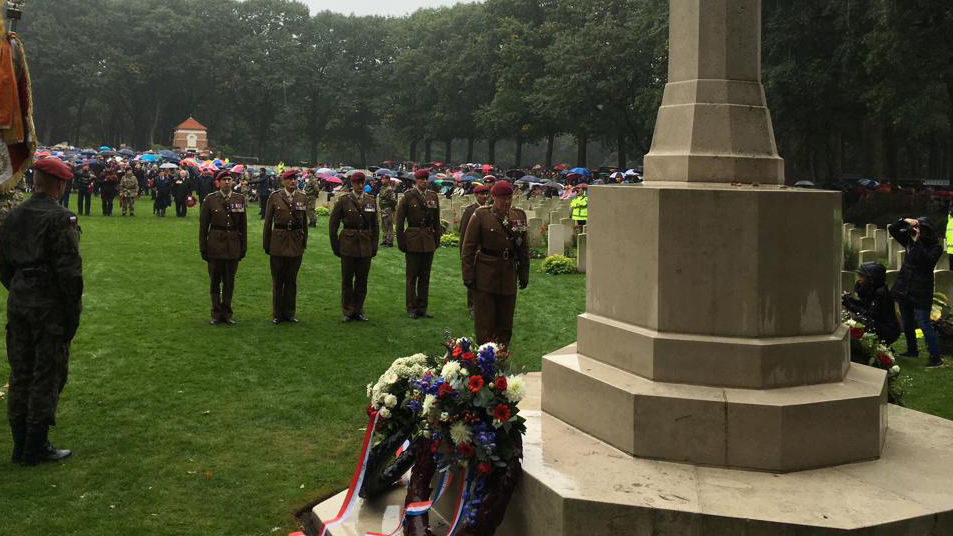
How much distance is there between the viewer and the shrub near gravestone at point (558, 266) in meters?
16.8

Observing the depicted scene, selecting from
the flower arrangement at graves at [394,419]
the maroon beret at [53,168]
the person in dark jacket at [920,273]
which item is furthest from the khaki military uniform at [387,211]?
the flower arrangement at graves at [394,419]

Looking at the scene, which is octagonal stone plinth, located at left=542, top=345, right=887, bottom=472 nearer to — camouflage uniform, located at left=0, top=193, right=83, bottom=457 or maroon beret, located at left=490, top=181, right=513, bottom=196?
camouflage uniform, located at left=0, top=193, right=83, bottom=457

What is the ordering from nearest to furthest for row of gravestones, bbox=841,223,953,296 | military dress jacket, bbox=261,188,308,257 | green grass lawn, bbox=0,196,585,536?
green grass lawn, bbox=0,196,585,536, military dress jacket, bbox=261,188,308,257, row of gravestones, bbox=841,223,953,296

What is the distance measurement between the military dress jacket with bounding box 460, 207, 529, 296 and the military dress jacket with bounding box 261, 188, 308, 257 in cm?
317

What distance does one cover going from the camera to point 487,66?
5675 cm

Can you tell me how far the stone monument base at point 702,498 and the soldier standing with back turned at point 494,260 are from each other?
3.36 m

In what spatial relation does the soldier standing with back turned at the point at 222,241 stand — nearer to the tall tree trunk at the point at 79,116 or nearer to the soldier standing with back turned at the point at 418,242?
the soldier standing with back turned at the point at 418,242

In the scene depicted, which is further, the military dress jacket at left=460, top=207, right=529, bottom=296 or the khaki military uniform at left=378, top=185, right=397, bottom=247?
the khaki military uniform at left=378, top=185, right=397, bottom=247

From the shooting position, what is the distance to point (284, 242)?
11047 millimetres

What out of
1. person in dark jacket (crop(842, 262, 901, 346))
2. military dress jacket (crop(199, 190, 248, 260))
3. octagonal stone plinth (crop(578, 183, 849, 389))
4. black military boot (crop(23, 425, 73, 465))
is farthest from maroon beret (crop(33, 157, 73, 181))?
person in dark jacket (crop(842, 262, 901, 346))

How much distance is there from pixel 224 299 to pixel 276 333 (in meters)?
0.92

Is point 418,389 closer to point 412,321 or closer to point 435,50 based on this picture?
point 412,321

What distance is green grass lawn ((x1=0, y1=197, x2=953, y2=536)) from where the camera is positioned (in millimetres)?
5375

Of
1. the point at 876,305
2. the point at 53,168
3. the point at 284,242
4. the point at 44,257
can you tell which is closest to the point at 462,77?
the point at 284,242
